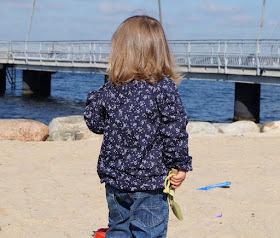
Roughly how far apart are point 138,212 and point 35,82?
32.1 meters

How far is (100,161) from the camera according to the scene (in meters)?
2.77

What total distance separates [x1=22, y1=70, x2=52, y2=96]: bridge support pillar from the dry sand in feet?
80.4

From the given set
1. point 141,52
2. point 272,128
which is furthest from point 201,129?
point 141,52

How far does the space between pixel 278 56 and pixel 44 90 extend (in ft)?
68.2

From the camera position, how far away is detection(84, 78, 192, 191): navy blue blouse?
2607 mm

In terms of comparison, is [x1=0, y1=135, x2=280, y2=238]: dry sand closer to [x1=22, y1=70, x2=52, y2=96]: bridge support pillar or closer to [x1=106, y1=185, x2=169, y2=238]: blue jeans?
[x1=106, y1=185, x2=169, y2=238]: blue jeans

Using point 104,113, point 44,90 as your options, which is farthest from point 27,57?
point 104,113

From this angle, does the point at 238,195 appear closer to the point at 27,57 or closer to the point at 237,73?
the point at 237,73

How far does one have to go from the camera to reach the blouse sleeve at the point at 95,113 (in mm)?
2756

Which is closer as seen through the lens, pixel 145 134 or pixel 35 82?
pixel 145 134

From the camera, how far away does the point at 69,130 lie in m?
12.1

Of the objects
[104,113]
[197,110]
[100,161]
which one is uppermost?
[104,113]

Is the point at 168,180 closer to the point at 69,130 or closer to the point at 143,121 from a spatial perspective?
the point at 143,121

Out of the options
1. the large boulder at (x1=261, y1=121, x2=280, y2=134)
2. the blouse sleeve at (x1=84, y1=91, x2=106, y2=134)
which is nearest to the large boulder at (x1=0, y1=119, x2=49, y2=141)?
the large boulder at (x1=261, y1=121, x2=280, y2=134)
